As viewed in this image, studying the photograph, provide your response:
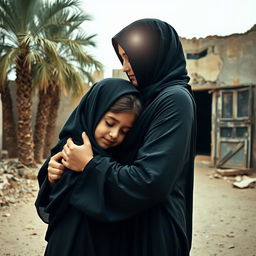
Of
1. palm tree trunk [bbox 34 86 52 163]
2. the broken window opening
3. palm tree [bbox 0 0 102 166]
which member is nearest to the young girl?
palm tree [bbox 0 0 102 166]

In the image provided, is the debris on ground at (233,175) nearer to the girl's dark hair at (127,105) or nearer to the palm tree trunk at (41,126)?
the palm tree trunk at (41,126)

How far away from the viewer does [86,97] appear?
1347 millimetres

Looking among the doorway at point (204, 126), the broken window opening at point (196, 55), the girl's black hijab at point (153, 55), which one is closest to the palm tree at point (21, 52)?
the broken window opening at point (196, 55)

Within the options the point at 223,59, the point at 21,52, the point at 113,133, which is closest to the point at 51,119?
the point at 21,52

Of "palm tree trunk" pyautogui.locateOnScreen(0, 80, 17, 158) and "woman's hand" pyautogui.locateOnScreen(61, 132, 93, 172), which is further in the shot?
"palm tree trunk" pyautogui.locateOnScreen(0, 80, 17, 158)

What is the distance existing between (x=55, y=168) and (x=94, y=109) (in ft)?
0.94

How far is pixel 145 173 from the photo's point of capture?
40.9 inches

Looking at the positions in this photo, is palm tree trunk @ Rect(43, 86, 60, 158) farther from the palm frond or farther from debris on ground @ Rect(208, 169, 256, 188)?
debris on ground @ Rect(208, 169, 256, 188)

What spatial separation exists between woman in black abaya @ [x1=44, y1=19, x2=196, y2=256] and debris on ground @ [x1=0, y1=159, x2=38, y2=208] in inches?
195

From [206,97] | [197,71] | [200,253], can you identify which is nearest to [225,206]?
[200,253]

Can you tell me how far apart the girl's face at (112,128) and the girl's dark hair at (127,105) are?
15 millimetres

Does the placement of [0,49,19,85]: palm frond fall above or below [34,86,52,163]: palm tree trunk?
above

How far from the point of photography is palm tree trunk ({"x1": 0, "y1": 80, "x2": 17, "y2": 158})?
1083 centimetres

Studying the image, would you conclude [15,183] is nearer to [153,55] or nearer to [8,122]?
[8,122]
